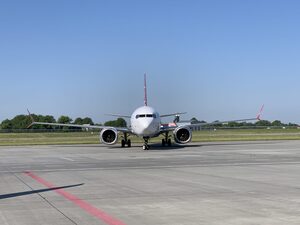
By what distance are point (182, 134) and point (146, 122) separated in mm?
5463

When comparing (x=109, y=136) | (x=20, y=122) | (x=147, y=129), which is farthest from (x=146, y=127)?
(x=20, y=122)

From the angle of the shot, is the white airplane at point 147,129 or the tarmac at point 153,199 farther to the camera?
the white airplane at point 147,129

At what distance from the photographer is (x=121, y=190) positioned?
13102 millimetres

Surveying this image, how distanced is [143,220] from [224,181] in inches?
261

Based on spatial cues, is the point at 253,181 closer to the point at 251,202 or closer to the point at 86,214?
the point at 251,202

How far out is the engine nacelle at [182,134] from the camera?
1681 inches

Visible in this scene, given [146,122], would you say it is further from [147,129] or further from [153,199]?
[153,199]

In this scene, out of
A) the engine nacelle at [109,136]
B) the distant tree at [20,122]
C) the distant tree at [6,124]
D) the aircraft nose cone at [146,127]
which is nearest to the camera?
the aircraft nose cone at [146,127]

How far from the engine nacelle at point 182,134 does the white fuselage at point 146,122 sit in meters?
2.82

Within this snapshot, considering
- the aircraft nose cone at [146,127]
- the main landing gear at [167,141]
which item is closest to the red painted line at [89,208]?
the aircraft nose cone at [146,127]

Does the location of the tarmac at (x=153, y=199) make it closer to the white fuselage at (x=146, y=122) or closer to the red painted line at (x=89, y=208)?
the red painted line at (x=89, y=208)

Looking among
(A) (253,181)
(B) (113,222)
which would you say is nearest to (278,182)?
(A) (253,181)

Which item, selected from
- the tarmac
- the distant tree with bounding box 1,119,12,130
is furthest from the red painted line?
the distant tree with bounding box 1,119,12,130

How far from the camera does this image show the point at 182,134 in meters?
42.9
